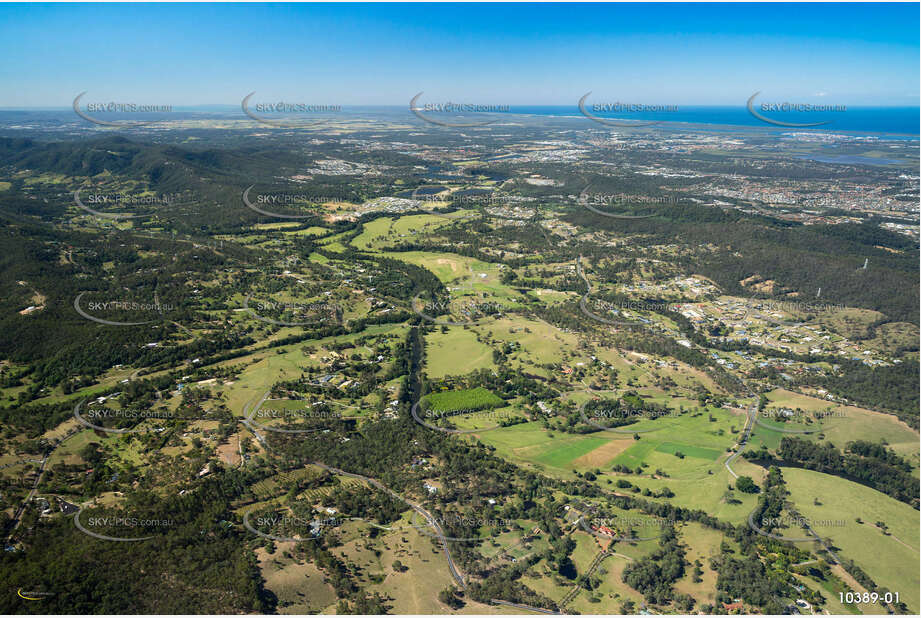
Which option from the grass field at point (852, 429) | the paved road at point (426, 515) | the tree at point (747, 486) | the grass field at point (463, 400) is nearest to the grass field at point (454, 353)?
the grass field at point (463, 400)

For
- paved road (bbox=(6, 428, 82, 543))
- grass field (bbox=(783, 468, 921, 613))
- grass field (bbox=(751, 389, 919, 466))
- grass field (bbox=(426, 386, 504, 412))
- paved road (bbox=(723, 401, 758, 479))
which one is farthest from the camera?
grass field (bbox=(426, 386, 504, 412))

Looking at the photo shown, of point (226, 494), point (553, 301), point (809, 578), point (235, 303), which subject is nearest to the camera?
point (809, 578)

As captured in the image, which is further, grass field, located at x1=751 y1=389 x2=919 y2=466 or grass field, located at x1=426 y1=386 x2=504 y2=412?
grass field, located at x1=426 y1=386 x2=504 y2=412

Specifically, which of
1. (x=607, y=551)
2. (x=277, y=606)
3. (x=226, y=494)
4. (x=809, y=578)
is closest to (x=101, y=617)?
(x=277, y=606)

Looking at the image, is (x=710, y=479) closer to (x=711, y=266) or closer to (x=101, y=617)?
(x=101, y=617)

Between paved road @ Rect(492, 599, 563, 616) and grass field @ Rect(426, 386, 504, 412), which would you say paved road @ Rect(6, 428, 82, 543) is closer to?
paved road @ Rect(492, 599, 563, 616)

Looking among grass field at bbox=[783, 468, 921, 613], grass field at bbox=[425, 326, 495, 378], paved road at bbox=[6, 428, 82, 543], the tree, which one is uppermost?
grass field at bbox=[425, 326, 495, 378]

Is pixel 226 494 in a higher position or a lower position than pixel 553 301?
lower

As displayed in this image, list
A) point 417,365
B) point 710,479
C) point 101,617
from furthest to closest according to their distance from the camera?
1. point 417,365
2. point 710,479
3. point 101,617

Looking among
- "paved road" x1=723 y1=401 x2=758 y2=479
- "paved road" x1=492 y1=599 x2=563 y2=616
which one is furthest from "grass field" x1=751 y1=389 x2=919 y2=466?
"paved road" x1=492 y1=599 x2=563 y2=616

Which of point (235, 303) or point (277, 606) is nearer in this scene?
point (277, 606)

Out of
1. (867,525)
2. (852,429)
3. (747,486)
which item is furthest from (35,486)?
(852,429)
